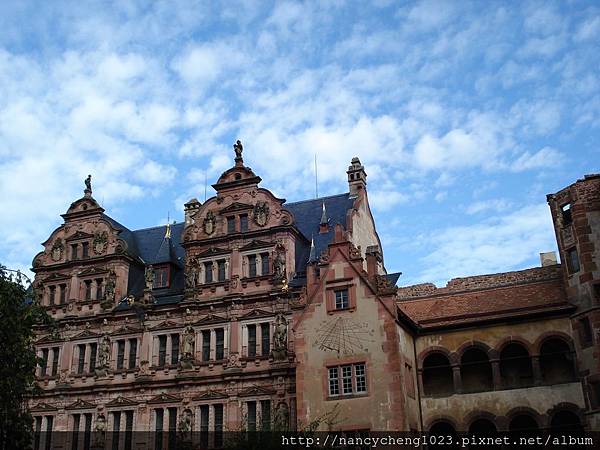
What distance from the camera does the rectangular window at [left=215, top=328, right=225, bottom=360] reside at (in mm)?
43188

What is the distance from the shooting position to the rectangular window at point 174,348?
44.4 metres

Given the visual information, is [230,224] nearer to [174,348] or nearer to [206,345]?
[206,345]

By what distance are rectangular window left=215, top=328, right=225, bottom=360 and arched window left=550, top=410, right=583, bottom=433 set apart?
18217 mm

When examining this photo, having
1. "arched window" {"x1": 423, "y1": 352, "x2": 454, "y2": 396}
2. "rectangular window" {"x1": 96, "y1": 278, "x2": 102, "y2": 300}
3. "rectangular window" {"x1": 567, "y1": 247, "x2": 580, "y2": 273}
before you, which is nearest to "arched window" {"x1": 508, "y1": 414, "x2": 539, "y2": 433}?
"arched window" {"x1": 423, "y1": 352, "x2": 454, "y2": 396}

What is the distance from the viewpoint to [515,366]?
130 ft

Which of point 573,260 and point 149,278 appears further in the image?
point 149,278

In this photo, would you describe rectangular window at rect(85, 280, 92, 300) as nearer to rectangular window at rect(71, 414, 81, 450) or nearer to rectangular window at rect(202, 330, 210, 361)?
rectangular window at rect(71, 414, 81, 450)

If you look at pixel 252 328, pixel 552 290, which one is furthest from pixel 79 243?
pixel 552 290

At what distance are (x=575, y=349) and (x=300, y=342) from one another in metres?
13.9

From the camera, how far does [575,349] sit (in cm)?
3753

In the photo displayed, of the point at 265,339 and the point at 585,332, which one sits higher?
the point at 265,339

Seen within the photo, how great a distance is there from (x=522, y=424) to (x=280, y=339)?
44.2 feet

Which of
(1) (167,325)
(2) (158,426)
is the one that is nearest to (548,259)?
(1) (167,325)

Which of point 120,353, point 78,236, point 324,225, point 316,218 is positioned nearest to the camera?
point 120,353
